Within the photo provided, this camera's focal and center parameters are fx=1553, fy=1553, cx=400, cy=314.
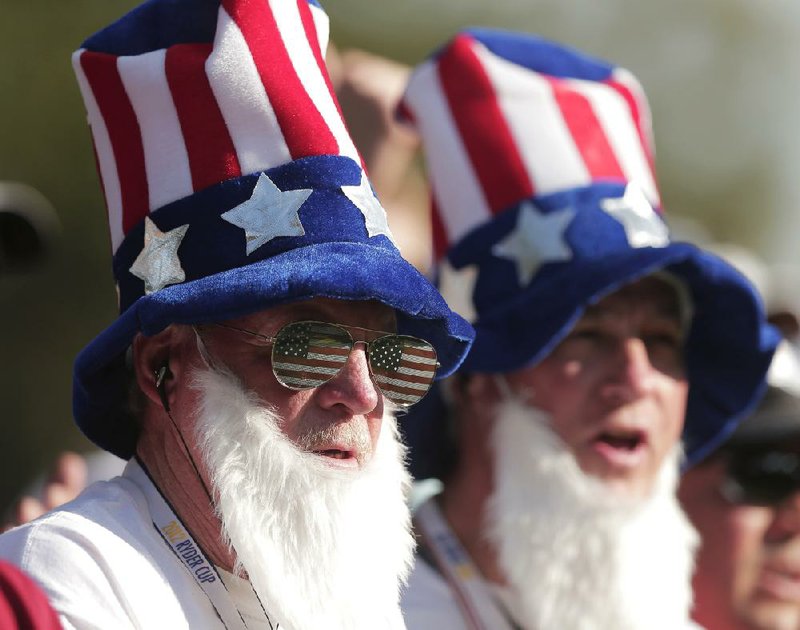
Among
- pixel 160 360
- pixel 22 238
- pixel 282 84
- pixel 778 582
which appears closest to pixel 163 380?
pixel 160 360

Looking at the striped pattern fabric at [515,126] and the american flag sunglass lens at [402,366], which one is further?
the striped pattern fabric at [515,126]

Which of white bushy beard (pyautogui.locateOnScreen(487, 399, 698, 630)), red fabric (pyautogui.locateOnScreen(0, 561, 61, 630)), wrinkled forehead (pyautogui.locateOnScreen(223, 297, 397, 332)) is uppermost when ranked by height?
wrinkled forehead (pyautogui.locateOnScreen(223, 297, 397, 332))

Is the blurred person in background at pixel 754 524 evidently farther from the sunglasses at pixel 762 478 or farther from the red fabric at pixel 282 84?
the red fabric at pixel 282 84

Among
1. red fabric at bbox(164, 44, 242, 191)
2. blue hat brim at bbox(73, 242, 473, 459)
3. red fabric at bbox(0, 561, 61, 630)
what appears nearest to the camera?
red fabric at bbox(0, 561, 61, 630)

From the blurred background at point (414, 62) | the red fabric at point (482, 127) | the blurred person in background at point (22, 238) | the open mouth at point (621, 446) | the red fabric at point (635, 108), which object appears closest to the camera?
the open mouth at point (621, 446)

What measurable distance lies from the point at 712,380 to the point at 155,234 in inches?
87.0

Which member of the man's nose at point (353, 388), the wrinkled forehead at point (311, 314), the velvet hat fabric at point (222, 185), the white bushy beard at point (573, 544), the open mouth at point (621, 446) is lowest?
the white bushy beard at point (573, 544)

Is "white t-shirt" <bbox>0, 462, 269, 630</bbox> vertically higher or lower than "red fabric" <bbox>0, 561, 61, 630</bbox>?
lower

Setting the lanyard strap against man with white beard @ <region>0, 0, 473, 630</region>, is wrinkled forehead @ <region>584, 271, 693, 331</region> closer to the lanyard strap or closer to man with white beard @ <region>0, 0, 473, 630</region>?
the lanyard strap

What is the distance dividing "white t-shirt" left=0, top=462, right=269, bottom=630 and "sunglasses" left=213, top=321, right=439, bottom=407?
43 cm

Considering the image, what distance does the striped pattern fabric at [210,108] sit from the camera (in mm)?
3361

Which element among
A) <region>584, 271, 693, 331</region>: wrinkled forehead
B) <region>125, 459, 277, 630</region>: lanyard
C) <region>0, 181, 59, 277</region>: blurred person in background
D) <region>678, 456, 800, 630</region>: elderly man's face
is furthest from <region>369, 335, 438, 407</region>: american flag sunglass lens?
<region>0, 181, 59, 277</region>: blurred person in background

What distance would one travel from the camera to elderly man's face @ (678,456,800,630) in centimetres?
522

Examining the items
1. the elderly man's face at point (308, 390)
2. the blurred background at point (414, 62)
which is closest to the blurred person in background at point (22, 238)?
the blurred background at point (414, 62)
